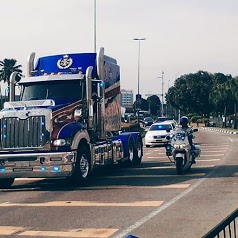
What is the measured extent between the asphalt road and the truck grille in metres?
1.19

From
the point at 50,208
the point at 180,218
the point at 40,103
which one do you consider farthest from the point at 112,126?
the point at 180,218

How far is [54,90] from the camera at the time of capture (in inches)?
592

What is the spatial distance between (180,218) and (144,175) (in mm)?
6912

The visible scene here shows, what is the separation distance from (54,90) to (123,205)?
528 centimetres

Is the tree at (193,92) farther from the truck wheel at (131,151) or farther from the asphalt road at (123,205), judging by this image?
the asphalt road at (123,205)

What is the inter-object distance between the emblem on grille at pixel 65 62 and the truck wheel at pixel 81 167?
297cm

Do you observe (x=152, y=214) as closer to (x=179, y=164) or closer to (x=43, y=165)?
(x=43, y=165)

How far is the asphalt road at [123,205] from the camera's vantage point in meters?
8.52

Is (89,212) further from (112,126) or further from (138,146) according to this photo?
(138,146)

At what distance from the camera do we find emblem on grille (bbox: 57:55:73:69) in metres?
16.1

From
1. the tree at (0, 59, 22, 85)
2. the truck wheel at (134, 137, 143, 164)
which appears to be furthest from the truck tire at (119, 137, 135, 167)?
the tree at (0, 59, 22, 85)

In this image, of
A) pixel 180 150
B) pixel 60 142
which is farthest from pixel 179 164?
pixel 60 142

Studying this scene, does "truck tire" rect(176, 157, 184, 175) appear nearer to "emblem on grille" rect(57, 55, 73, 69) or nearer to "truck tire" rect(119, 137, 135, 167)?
"truck tire" rect(119, 137, 135, 167)

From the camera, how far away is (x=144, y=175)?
635 inches
